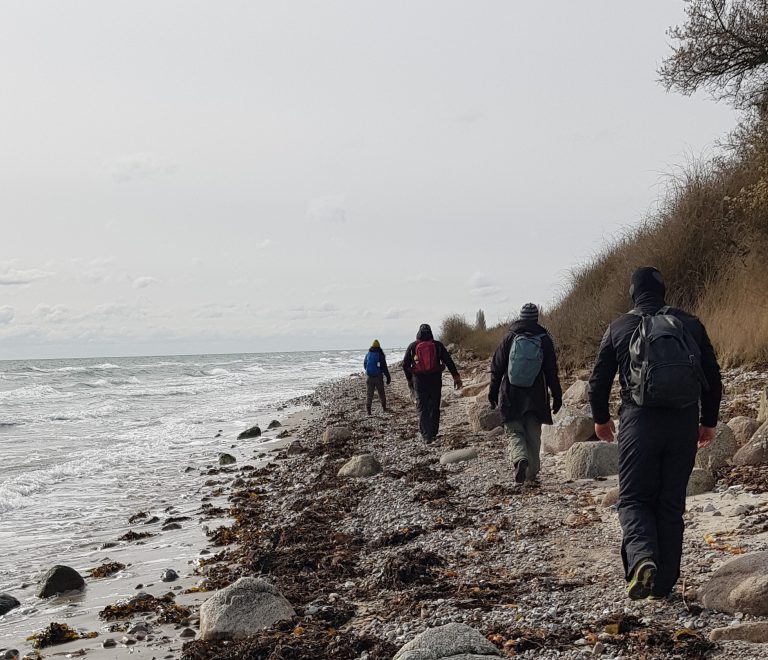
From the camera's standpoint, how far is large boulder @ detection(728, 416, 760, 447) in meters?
7.88

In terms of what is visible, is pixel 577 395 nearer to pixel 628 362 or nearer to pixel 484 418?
pixel 484 418

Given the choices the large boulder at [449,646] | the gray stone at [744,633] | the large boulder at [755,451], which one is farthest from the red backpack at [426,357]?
the gray stone at [744,633]

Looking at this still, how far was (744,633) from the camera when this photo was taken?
3.90 m

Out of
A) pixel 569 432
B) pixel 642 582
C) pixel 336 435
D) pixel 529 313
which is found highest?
pixel 529 313

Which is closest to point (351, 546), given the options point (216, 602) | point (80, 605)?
point (216, 602)

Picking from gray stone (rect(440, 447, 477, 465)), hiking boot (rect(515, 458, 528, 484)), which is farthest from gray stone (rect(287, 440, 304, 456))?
hiking boot (rect(515, 458, 528, 484))

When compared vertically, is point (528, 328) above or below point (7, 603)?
above

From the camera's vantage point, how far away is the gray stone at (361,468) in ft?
36.7

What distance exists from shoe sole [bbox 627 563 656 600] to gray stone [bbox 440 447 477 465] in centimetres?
631

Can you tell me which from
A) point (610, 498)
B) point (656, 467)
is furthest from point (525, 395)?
point (656, 467)

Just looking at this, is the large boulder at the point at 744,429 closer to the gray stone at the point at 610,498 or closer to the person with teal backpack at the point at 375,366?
the gray stone at the point at 610,498

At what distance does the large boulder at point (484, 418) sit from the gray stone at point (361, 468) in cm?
273

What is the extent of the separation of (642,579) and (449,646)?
1.37 meters

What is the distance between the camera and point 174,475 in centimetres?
1409
